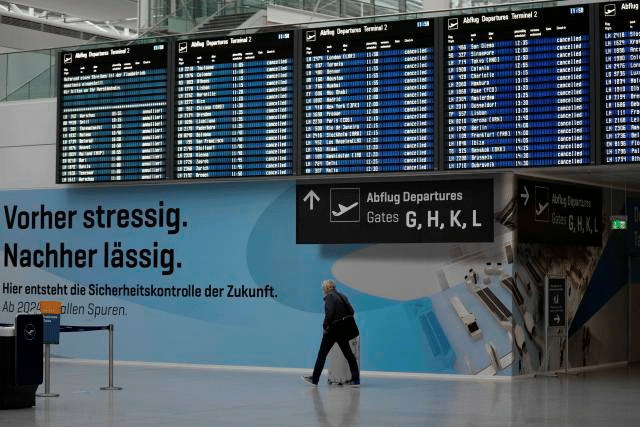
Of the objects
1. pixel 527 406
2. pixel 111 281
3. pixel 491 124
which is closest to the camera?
pixel 527 406

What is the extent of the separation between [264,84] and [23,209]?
215 inches

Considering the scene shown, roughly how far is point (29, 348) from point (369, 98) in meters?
6.27

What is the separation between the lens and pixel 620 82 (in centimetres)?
1652

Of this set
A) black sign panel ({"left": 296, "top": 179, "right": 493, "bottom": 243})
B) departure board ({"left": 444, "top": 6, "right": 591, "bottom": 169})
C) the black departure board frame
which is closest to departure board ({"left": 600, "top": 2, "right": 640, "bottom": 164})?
→ the black departure board frame

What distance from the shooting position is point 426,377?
18453 millimetres

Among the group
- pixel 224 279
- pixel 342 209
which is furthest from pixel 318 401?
pixel 224 279

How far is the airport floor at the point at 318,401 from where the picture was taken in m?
12.8

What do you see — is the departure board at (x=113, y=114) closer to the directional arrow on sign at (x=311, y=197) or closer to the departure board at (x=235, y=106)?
the departure board at (x=235, y=106)

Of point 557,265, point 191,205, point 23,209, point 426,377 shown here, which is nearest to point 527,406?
point 426,377

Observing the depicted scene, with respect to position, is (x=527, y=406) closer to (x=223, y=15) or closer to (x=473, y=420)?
(x=473, y=420)

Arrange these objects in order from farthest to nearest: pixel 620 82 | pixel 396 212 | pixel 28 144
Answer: pixel 28 144 → pixel 396 212 → pixel 620 82

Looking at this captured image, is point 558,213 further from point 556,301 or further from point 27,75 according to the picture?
point 27,75

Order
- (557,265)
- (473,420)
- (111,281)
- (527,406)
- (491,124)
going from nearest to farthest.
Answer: (473,420)
(527,406)
(491,124)
(557,265)
(111,281)

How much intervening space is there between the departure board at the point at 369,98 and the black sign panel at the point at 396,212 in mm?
716
